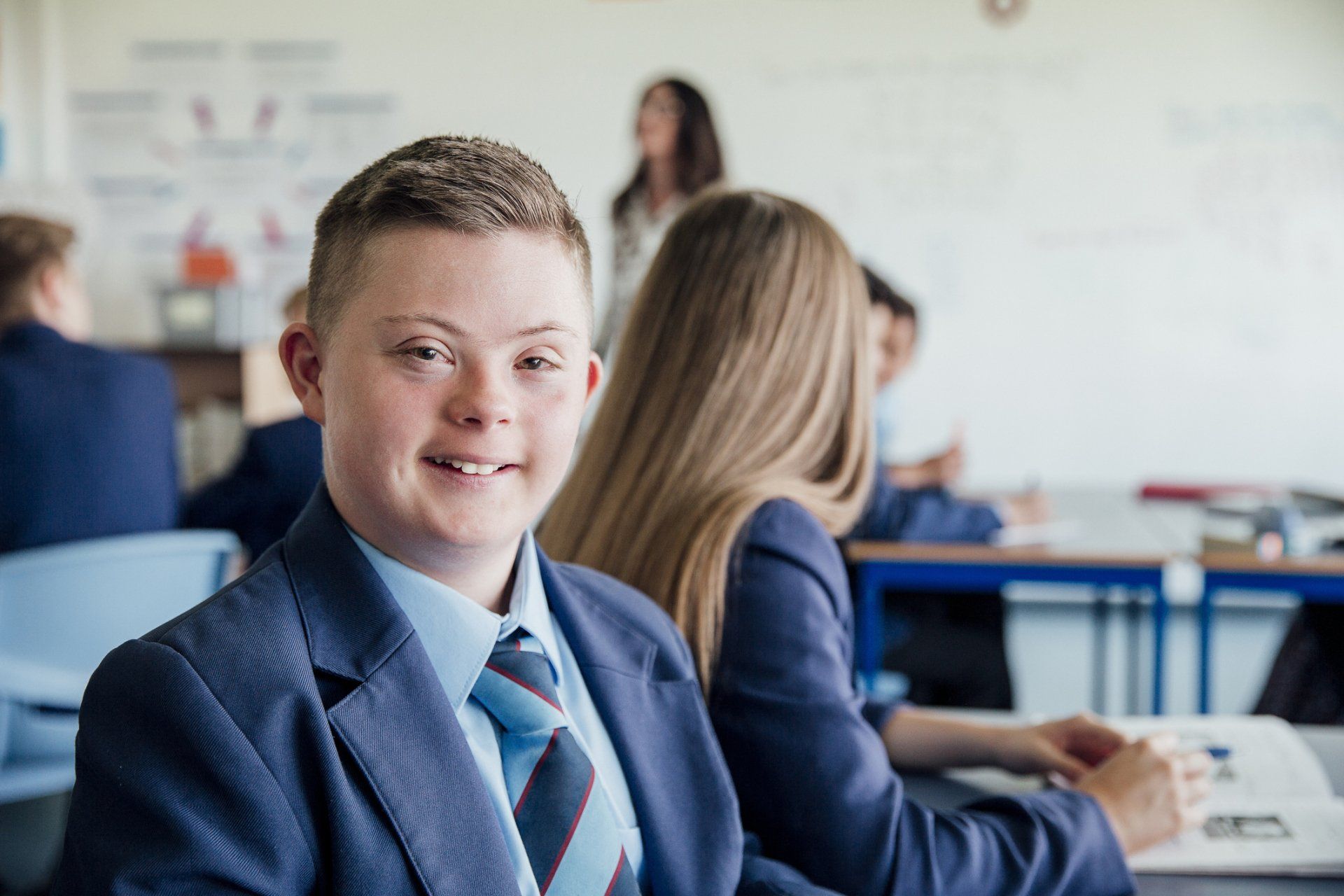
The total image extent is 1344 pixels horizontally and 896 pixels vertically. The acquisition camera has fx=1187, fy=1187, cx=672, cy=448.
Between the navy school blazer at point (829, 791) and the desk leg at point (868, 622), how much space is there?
59.9 inches

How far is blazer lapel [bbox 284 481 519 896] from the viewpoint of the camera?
2.28ft

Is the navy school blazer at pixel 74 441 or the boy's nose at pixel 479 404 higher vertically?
the boy's nose at pixel 479 404

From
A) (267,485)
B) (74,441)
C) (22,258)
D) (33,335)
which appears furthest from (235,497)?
(22,258)

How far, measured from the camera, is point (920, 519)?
8.77 feet

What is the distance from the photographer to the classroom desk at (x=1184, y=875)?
0.95 metres

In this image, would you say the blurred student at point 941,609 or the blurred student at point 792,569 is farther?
the blurred student at point 941,609

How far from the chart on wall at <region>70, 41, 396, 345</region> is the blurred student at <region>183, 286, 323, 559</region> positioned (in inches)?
87.9

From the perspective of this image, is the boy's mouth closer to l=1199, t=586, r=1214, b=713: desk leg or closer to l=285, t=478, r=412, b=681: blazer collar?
l=285, t=478, r=412, b=681: blazer collar

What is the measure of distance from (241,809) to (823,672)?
0.54 metres

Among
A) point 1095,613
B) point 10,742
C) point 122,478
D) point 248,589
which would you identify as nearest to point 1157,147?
point 1095,613

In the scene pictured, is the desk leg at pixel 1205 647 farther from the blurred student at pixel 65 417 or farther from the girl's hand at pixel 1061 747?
the blurred student at pixel 65 417

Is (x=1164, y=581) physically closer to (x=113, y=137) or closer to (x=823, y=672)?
(x=823, y=672)

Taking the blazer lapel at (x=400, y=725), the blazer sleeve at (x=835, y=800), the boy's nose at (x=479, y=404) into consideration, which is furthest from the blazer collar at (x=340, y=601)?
the blazer sleeve at (x=835, y=800)

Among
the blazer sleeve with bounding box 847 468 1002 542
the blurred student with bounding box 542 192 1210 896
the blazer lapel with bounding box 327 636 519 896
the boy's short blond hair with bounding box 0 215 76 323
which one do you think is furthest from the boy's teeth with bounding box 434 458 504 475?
the boy's short blond hair with bounding box 0 215 76 323
